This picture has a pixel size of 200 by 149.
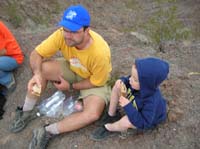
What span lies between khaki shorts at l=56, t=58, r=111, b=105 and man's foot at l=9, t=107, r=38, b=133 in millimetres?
459

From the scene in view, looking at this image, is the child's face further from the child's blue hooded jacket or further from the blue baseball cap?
the blue baseball cap

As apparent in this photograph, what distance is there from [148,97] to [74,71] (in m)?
0.89

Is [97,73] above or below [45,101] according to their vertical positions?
above

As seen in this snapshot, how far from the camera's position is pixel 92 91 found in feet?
12.2

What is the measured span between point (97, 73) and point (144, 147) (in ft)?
2.47

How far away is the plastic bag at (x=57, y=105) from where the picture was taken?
388 centimetres

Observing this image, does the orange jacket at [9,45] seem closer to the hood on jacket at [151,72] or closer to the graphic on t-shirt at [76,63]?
the graphic on t-shirt at [76,63]

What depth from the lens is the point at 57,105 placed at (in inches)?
155

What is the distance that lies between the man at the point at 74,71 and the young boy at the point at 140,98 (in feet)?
0.74

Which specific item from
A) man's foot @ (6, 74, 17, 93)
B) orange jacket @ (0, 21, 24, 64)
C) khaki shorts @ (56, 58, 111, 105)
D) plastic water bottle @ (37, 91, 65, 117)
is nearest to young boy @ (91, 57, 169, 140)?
khaki shorts @ (56, 58, 111, 105)

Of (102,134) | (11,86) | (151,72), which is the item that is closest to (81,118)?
(102,134)

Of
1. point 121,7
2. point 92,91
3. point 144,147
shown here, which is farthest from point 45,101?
point 121,7

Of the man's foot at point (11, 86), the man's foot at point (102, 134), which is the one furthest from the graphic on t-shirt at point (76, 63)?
the man's foot at point (11, 86)

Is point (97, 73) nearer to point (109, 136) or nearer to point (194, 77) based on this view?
Answer: point (109, 136)
